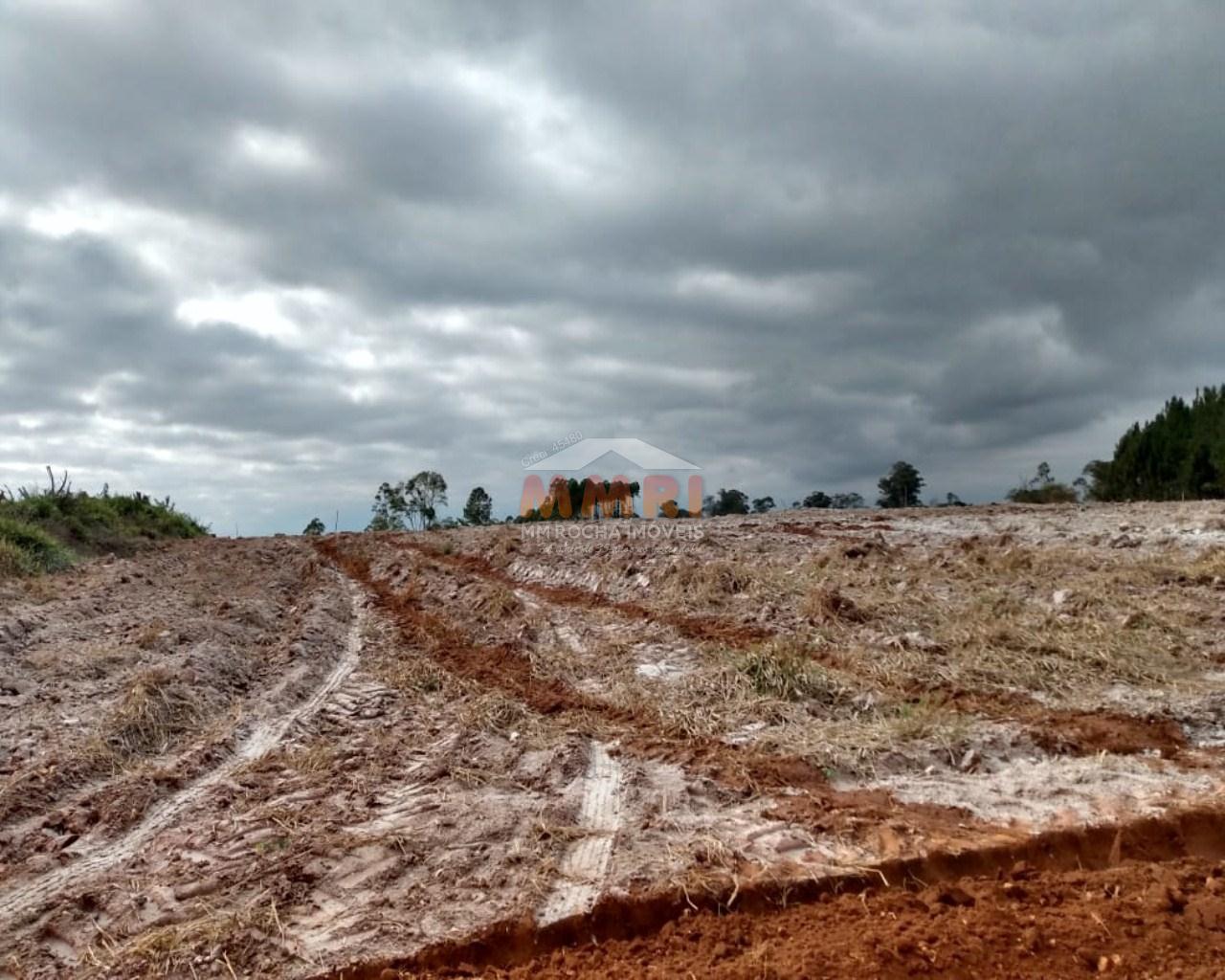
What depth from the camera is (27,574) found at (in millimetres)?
12539

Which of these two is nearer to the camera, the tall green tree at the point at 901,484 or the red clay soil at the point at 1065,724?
the red clay soil at the point at 1065,724

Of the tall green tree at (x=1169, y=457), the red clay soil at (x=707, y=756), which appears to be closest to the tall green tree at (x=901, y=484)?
the tall green tree at (x=1169, y=457)

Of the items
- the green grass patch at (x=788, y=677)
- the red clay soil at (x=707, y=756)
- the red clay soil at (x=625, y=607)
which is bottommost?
the red clay soil at (x=707, y=756)

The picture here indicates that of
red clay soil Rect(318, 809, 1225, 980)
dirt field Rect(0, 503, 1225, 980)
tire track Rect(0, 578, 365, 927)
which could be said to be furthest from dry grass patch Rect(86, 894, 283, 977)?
tire track Rect(0, 578, 365, 927)

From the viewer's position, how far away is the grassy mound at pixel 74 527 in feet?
45.7

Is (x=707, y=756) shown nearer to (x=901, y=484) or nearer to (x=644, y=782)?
(x=644, y=782)

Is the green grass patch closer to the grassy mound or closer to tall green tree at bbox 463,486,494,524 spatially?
the grassy mound

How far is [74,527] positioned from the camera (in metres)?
19.7

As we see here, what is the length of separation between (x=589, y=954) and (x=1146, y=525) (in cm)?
1304

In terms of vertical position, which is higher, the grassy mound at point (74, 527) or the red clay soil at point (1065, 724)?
the grassy mound at point (74, 527)

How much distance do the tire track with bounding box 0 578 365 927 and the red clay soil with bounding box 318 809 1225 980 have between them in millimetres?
1538

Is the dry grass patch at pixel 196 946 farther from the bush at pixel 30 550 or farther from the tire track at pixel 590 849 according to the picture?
the bush at pixel 30 550

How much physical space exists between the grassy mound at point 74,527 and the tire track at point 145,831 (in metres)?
8.37

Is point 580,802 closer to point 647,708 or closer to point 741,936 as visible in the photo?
point 741,936
